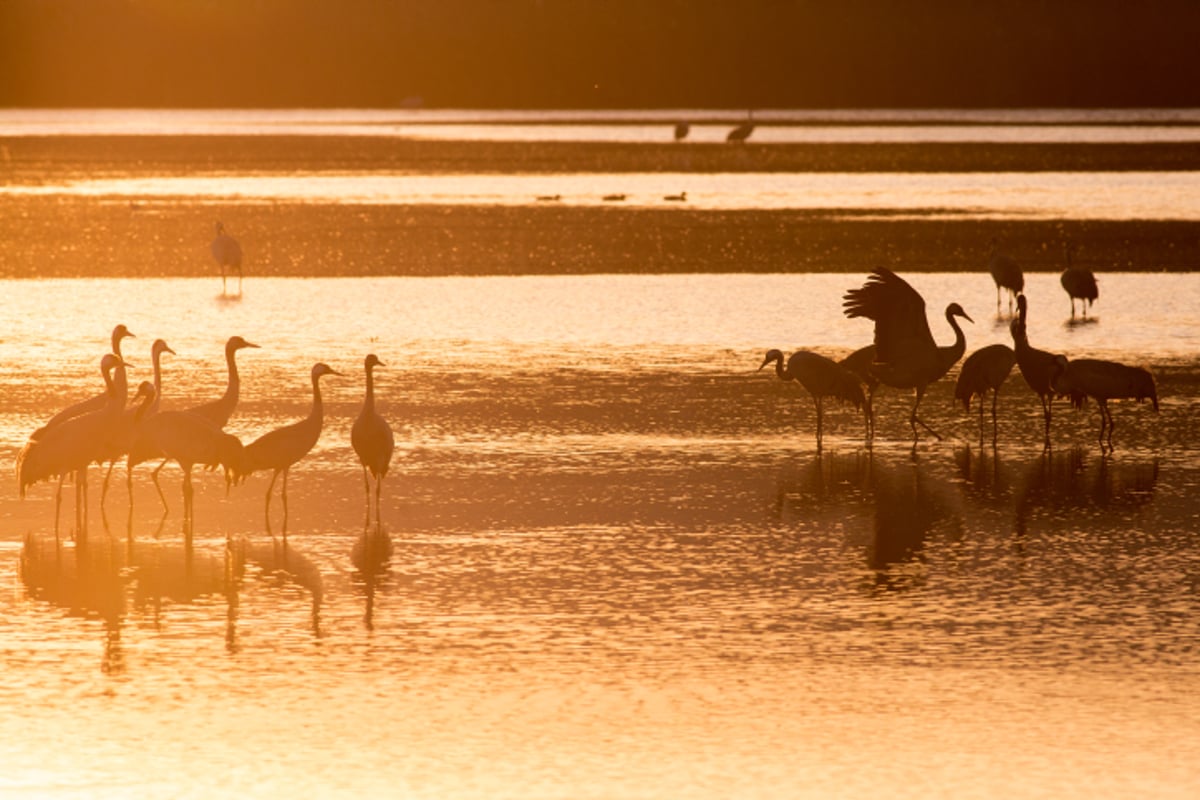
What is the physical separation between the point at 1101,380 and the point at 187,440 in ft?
22.9

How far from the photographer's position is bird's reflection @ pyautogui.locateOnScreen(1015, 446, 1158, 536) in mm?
14203

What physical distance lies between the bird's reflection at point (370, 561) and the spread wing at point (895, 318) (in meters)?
5.39

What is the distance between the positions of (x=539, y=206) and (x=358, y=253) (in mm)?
11068

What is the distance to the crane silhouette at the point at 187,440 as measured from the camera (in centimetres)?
1348

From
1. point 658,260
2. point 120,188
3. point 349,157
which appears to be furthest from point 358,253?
point 349,157

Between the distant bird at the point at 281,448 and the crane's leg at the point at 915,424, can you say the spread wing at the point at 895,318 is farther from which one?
the distant bird at the point at 281,448

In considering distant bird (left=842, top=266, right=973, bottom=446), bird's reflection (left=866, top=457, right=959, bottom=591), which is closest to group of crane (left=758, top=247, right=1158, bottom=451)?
distant bird (left=842, top=266, right=973, bottom=446)

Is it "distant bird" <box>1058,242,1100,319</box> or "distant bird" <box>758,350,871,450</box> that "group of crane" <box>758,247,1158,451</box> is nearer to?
"distant bird" <box>758,350,871,450</box>

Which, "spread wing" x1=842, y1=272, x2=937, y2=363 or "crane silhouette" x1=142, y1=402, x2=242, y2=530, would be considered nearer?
"crane silhouette" x1=142, y1=402, x2=242, y2=530

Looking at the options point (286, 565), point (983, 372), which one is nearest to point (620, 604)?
point (286, 565)

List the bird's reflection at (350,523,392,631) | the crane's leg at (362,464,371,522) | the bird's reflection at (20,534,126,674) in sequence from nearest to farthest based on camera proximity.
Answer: the bird's reflection at (20,534,126,674)
the bird's reflection at (350,523,392,631)
the crane's leg at (362,464,371,522)

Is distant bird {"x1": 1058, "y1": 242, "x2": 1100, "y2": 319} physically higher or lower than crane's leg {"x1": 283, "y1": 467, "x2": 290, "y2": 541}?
higher

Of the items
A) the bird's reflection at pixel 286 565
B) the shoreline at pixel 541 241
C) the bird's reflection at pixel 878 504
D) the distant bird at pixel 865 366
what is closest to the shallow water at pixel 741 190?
the shoreline at pixel 541 241

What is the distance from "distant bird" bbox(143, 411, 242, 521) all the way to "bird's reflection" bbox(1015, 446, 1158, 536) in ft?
16.1
